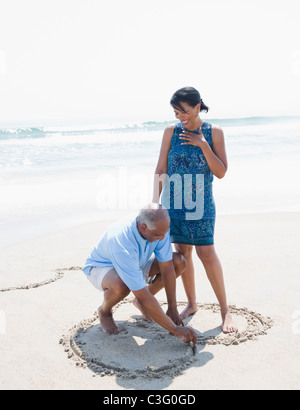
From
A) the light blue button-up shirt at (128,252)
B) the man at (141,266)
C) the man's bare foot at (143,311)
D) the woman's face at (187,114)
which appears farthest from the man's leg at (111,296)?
the woman's face at (187,114)

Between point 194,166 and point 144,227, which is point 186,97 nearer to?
point 194,166

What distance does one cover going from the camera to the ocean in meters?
7.38

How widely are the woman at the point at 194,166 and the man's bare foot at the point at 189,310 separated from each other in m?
0.28

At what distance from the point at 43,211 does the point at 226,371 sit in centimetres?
Result: 505

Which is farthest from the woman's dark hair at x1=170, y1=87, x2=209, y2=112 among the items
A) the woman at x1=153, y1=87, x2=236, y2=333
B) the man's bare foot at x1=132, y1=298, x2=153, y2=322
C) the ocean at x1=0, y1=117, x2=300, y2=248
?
the ocean at x1=0, y1=117, x2=300, y2=248

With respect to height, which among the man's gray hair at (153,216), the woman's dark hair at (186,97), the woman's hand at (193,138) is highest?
the woman's dark hair at (186,97)

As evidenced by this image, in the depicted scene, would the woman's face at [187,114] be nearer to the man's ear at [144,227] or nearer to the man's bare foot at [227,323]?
the man's ear at [144,227]

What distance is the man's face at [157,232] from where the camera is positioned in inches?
117

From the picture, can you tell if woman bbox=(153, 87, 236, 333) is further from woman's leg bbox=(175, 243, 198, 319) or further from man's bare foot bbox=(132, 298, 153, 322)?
man's bare foot bbox=(132, 298, 153, 322)

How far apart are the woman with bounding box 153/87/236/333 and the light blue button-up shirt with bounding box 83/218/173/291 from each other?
0.71 ft

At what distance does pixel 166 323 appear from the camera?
2.98 m

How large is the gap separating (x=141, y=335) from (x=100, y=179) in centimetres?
713

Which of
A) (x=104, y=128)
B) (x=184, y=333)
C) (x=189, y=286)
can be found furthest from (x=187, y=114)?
(x=104, y=128)

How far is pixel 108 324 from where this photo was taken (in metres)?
3.44
